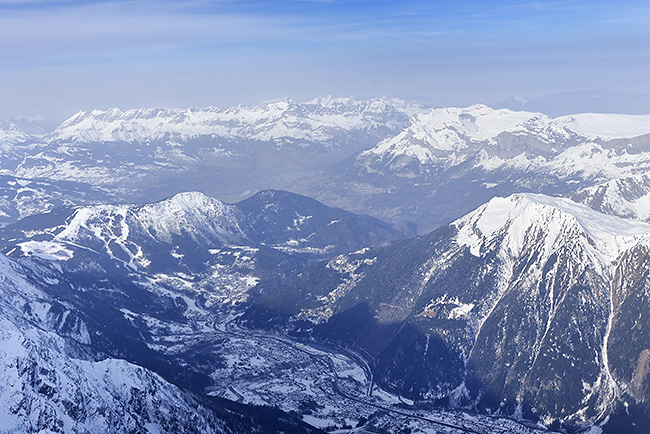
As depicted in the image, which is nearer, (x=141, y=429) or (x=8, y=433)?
(x=8, y=433)

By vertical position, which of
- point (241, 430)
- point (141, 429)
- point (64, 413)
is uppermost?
point (64, 413)

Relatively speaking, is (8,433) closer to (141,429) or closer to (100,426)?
(100,426)

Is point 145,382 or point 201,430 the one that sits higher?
point 145,382

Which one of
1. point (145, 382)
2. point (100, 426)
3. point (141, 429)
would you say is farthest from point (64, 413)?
point (145, 382)

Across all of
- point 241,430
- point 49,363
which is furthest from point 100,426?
point 241,430

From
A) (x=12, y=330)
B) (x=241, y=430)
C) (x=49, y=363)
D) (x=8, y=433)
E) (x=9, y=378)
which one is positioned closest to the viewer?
(x=8, y=433)

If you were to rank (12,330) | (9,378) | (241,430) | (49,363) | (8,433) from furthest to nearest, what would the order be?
(241,430) → (12,330) → (49,363) → (9,378) → (8,433)

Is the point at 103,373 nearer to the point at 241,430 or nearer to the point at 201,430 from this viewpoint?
the point at 201,430

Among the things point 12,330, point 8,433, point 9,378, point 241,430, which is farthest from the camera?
point 241,430

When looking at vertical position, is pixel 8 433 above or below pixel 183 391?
above
